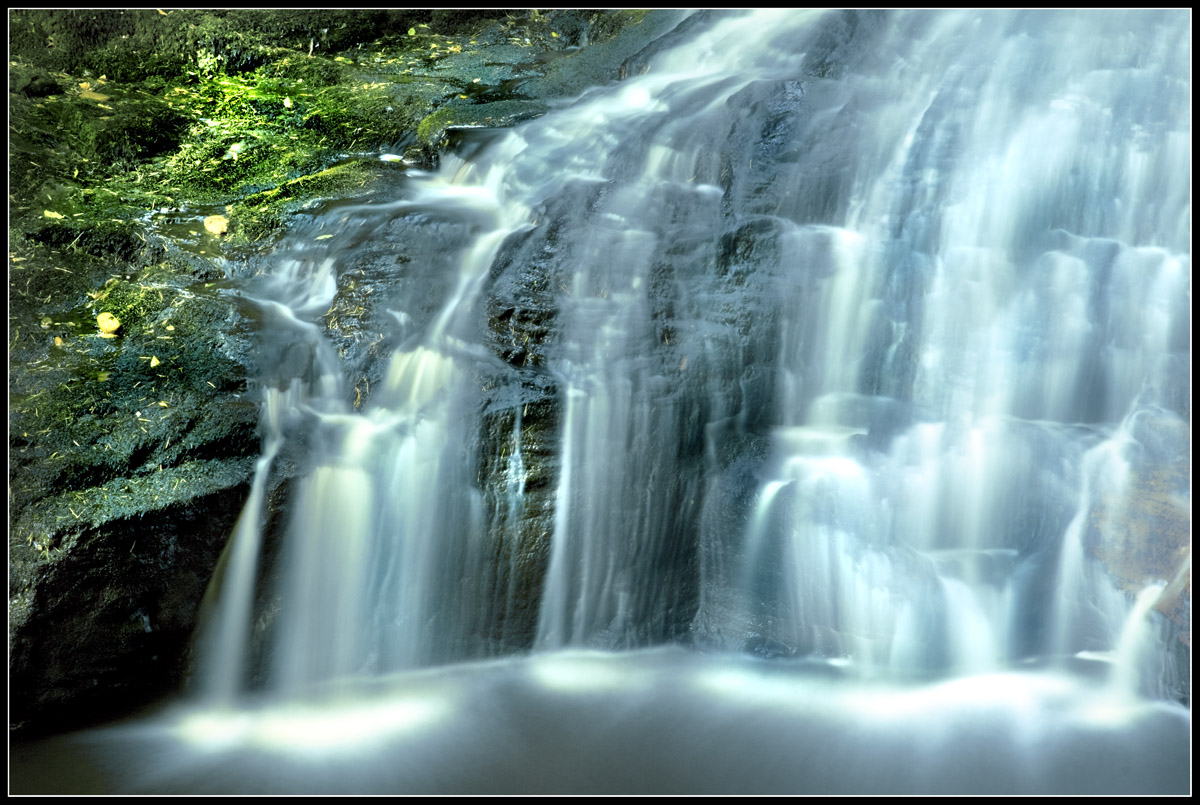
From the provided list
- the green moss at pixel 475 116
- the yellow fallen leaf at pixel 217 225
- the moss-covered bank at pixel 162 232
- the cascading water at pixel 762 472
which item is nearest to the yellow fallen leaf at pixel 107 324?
the moss-covered bank at pixel 162 232

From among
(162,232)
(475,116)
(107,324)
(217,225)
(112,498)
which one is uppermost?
(475,116)

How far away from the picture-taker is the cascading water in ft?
13.7

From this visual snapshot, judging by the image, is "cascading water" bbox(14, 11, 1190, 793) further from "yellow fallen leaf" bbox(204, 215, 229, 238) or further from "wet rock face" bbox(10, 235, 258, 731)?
"yellow fallen leaf" bbox(204, 215, 229, 238)

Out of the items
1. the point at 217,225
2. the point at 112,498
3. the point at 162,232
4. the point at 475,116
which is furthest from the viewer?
the point at 475,116

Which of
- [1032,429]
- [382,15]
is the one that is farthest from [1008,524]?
[382,15]

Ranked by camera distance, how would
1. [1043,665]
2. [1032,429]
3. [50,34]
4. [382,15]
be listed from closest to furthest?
[1043,665] < [1032,429] < [50,34] < [382,15]

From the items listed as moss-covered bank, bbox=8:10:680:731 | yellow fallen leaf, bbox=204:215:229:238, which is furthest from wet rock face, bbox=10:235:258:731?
yellow fallen leaf, bbox=204:215:229:238

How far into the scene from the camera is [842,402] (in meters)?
5.12

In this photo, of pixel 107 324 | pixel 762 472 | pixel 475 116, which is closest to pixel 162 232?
pixel 107 324

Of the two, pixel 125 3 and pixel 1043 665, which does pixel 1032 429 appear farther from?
pixel 125 3

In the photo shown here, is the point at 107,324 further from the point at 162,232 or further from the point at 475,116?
the point at 475,116

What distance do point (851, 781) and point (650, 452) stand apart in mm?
1915

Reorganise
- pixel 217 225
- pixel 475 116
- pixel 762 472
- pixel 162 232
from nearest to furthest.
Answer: pixel 762 472, pixel 162 232, pixel 217 225, pixel 475 116

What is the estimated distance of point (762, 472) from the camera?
4961 millimetres
